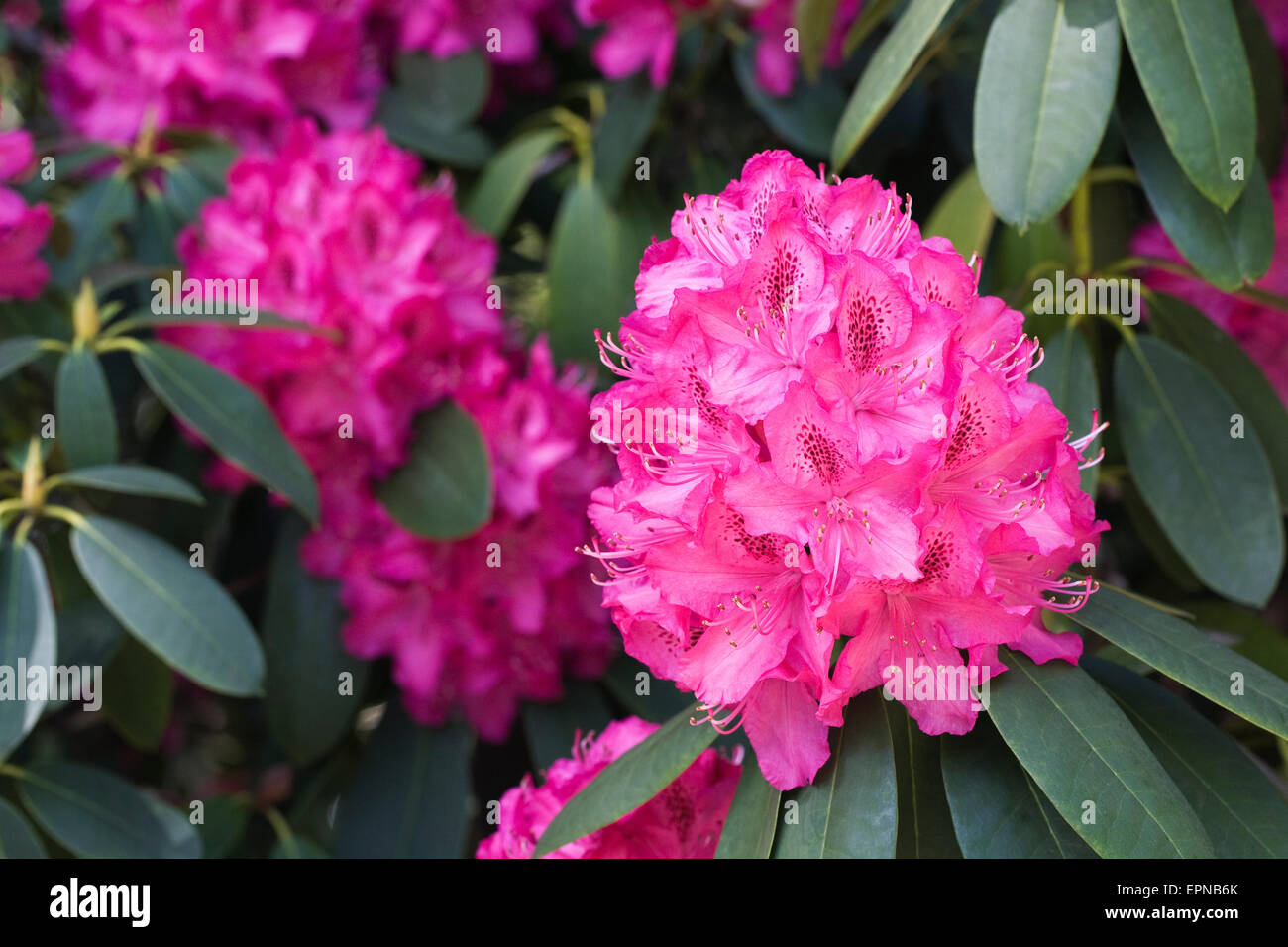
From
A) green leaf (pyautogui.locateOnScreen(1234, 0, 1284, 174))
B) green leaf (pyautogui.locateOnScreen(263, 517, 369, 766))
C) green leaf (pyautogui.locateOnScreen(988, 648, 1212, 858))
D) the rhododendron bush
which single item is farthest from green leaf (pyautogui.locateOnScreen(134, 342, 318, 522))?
green leaf (pyautogui.locateOnScreen(1234, 0, 1284, 174))

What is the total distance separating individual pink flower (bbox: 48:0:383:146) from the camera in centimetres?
143

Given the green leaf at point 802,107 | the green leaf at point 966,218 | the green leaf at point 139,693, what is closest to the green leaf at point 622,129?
the green leaf at point 802,107

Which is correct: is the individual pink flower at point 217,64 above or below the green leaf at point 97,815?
above

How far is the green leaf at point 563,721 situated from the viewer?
127 cm

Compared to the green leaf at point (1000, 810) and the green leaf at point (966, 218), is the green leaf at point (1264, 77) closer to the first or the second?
the green leaf at point (966, 218)

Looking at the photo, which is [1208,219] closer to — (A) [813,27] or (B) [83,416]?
(A) [813,27]

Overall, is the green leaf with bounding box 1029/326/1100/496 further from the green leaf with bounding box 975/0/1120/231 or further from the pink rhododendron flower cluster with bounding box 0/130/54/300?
the pink rhododendron flower cluster with bounding box 0/130/54/300

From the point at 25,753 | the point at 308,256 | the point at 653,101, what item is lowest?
the point at 25,753

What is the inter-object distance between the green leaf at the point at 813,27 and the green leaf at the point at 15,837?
40.5 inches
